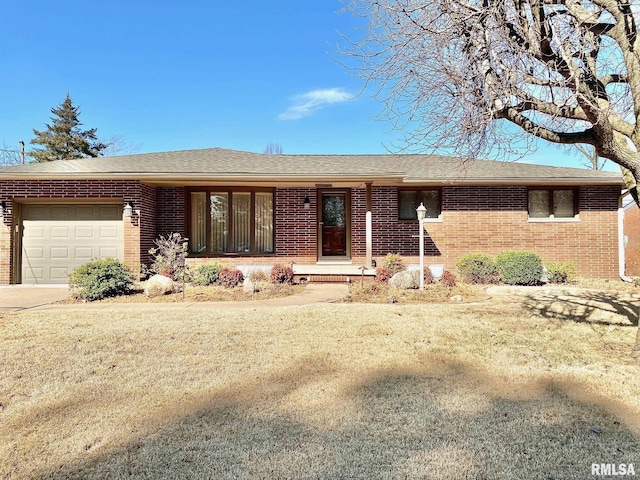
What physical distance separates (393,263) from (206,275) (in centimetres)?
498

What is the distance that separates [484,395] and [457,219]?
8.47 metres

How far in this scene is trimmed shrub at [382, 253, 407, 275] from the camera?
9.75m

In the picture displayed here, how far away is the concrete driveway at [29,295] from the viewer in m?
6.86

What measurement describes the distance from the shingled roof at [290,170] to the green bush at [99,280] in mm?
2744

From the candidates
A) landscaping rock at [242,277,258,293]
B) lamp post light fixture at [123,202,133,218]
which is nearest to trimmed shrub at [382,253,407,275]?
landscaping rock at [242,277,258,293]

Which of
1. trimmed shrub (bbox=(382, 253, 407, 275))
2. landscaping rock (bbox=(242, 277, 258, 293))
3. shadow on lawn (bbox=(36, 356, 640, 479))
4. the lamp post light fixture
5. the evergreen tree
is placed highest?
the evergreen tree

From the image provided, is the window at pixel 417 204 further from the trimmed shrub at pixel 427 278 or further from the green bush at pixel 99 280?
the green bush at pixel 99 280

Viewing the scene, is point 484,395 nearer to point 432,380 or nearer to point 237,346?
point 432,380

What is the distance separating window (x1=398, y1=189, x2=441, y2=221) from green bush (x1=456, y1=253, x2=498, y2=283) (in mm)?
1814

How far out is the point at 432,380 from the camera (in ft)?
11.1

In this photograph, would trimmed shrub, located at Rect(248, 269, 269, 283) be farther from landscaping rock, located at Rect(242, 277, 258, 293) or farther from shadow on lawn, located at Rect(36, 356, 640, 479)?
shadow on lawn, located at Rect(36, 356, 640, 479)

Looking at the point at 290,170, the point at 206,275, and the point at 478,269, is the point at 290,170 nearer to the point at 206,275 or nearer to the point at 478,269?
the point at 206,275

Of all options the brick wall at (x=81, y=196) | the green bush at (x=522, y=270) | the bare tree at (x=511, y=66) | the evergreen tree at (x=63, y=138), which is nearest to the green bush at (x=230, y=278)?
the brick wall at (x=81, y=196)

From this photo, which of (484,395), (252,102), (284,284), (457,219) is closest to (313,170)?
(284,284)
